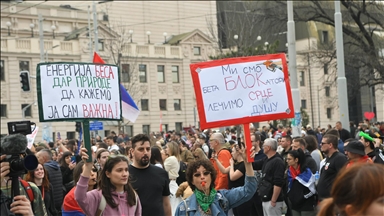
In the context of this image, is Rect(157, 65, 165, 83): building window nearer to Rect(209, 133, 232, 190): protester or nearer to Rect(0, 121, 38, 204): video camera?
Rect(209, 133, 232, 190): protester

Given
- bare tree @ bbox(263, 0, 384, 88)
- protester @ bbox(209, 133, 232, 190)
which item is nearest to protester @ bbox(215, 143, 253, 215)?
protester @ bbox(209, 133, 232, 190)

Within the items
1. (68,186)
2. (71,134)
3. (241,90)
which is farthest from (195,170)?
(71,134)

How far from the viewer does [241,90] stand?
8.09 m

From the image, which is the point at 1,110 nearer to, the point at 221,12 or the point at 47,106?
the point at 221,12

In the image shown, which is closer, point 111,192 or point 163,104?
point 111,192

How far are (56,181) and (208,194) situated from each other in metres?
3.93

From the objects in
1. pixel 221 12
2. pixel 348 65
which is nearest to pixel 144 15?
pixel 221 12

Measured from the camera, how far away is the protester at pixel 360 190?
2.87 meters

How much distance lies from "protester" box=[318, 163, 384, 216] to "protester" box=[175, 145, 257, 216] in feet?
11.0

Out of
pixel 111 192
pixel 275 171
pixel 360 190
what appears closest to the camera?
pixel 360 190

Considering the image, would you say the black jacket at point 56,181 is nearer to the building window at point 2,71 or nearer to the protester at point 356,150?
the protester at point 356,150

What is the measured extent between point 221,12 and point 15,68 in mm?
29166

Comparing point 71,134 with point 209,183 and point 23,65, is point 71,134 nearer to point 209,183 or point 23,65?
point 23,65

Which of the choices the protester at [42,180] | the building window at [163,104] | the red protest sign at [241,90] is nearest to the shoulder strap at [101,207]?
the protester at [42,180]
